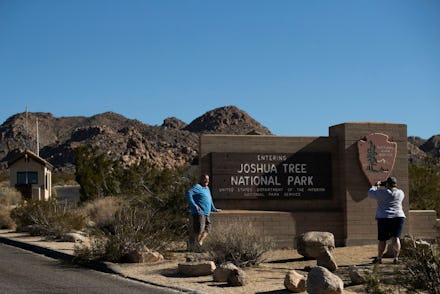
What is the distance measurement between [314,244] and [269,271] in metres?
1.77

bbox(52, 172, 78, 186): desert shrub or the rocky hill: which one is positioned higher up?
the rocky hill

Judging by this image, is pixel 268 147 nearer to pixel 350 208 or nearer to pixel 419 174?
pixel 350 208

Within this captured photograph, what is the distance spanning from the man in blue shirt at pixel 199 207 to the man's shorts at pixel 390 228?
4.03 metres

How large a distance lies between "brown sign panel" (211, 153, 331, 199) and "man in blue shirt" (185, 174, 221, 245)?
1.97m

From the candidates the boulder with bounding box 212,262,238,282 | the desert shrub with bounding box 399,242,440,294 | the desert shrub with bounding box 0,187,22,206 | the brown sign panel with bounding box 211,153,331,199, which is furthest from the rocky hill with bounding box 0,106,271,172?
the desert shrub with bounding box 399,242,440,294

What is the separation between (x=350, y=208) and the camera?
56.3ft

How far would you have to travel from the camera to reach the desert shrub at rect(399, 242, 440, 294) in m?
8.06

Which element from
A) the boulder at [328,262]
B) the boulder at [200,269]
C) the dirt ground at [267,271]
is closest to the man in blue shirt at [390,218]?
the dirt ground at [267,271]

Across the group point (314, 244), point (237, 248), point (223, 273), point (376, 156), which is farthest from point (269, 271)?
point (376, 156)

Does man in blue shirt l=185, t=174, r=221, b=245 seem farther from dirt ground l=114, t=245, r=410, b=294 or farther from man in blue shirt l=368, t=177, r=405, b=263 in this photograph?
man in blue shirt l=368, t=177, r=405, b=263

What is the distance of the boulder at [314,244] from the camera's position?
1405 cm

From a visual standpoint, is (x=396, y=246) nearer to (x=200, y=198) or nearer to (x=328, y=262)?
(x=328, y=262)

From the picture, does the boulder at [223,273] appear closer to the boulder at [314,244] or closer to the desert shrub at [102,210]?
the boulder at [314,244]

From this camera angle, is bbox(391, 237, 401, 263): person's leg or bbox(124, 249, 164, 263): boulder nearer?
bbox(391, 237, 401, 263): person's leg
